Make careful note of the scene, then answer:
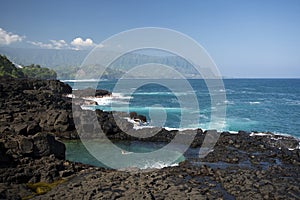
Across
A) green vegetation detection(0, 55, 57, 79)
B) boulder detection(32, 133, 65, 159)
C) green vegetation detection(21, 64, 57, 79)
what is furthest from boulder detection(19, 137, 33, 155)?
green vegetation detection(21, 64, 57, 79)

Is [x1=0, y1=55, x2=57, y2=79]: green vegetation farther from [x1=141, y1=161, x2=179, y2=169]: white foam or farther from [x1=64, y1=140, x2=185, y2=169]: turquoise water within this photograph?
[x1=141, y1=161, x2=179, y2=169]: white foam

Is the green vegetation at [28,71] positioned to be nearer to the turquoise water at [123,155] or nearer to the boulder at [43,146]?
the turquoise water at [123,155]

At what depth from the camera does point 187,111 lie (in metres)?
67.6

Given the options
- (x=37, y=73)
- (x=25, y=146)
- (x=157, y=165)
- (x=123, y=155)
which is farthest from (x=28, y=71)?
(x=157, y=165)

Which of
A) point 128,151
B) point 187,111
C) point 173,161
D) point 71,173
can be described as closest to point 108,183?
point 71,173

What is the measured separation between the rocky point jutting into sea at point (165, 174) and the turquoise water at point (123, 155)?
92.6 inches

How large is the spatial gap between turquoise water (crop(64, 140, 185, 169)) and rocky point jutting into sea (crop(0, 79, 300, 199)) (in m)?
2.35

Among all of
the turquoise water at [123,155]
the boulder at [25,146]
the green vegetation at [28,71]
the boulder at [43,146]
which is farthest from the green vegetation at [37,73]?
the boulder at [25,146]

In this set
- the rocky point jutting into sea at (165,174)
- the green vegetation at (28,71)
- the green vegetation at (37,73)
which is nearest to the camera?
the rocky point jutting into sea at (165,174)

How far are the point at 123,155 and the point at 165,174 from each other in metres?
9.65

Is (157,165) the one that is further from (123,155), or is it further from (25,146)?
(25,146)

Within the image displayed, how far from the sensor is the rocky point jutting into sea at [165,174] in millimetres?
21078

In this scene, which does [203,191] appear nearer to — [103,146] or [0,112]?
[103,146]

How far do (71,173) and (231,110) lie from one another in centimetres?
5265
